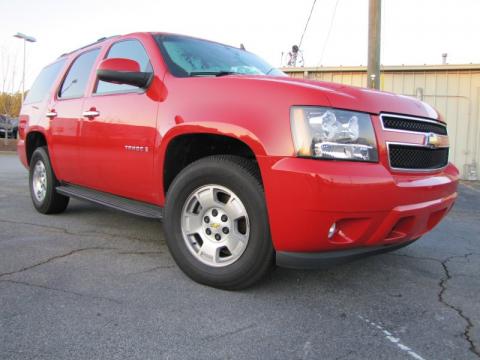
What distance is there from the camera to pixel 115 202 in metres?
3.87

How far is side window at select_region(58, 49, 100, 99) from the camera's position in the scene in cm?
457

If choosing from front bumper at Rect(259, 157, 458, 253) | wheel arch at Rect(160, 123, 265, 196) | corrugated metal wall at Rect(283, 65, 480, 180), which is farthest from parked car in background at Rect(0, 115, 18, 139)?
front bumper at Rect(259, 157, 458, 253)

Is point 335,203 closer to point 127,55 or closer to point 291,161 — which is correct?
point 291,161

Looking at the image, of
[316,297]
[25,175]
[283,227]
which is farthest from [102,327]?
[25,175]

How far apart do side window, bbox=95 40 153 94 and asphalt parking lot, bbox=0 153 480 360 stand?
1.39 m

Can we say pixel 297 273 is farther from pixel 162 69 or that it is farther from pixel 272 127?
pixel 162 69

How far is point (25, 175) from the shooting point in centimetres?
1002

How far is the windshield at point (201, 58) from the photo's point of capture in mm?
3529

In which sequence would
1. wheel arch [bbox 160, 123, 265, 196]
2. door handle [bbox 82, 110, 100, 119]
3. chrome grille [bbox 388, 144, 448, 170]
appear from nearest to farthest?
chrome grille [bbox 388, 144, 448, 170]
wheel arch [bbox 160, 123, 265, 196]
door handle [bbox 82, 110, 100, 119]

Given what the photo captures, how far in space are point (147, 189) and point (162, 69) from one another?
94 centimetres

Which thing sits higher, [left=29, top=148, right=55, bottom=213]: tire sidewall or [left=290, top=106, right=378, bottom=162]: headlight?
[left=290, top=106, right=378, bottom=162]: headlight

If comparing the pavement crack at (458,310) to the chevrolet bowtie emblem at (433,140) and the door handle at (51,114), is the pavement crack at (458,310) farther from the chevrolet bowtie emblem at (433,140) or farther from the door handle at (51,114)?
the door handle at (51,114)

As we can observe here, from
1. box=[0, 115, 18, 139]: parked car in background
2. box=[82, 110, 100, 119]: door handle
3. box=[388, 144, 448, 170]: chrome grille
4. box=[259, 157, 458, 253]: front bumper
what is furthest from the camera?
box=[0, 115, 18, 139]: parked car in background

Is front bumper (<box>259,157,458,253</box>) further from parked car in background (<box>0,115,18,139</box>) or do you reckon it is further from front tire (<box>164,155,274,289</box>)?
parked car in background (<box>0,115,18,139</box>)
